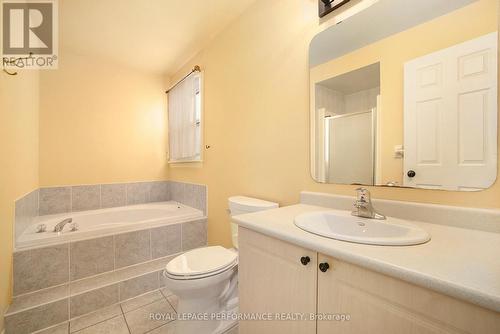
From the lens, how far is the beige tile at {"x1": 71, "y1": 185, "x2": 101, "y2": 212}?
8.11 feet

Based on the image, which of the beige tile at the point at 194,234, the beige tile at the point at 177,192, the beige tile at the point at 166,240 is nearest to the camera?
the beige tile at the point at 166,240

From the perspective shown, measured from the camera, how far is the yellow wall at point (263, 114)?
52.1 inches

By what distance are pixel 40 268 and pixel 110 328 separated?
0.69 metres

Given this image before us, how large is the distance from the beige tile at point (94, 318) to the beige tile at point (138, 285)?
0.33ft

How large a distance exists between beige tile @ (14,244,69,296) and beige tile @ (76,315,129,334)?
455 millimetres

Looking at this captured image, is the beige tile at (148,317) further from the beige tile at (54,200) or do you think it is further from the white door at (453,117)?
the white door at (453,117)

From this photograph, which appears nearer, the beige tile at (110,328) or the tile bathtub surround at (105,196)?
the beige tile at (110,328)

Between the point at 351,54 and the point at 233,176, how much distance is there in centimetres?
126

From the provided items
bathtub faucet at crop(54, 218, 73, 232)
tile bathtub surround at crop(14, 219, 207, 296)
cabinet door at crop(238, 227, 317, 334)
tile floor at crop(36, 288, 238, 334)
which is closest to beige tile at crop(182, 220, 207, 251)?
tile bathtub surround at crop(14, 219, 207, 296)

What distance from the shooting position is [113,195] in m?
2.71

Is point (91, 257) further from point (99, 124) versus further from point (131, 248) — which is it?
point (99, 124)

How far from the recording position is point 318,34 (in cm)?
126

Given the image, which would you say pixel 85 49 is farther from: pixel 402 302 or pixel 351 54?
pixel 402 302

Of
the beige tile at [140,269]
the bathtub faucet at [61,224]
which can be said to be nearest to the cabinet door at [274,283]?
the beige tile at [140,269]
